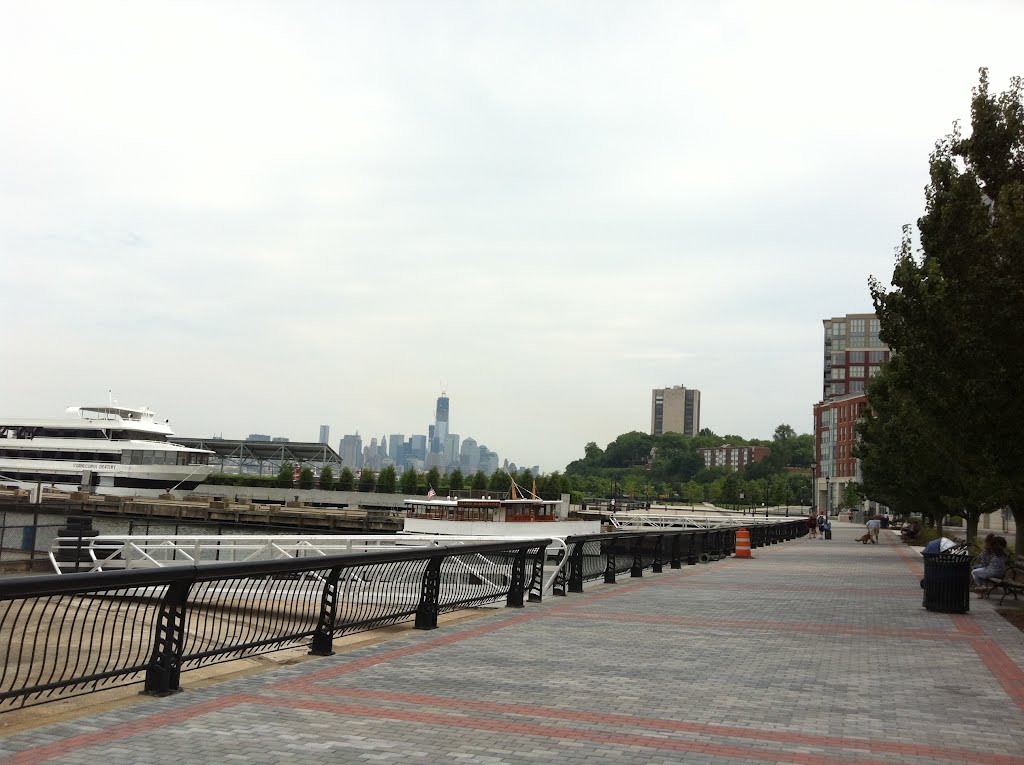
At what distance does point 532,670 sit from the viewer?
918 centimetres

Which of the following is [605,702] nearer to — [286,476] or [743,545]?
[743,545]

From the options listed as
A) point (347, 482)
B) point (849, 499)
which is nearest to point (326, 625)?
point (347, 482)

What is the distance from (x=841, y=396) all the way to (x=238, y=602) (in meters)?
133

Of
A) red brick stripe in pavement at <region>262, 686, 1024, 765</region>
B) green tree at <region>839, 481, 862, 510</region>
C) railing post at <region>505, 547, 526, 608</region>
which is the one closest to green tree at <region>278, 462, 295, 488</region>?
green tree at <region>839, 481, 862, 510</region>

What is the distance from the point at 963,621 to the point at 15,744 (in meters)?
13.3

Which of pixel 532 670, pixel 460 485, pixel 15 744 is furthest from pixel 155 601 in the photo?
pixel 460 485

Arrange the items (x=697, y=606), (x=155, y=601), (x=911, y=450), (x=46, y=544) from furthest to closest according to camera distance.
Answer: (x=46, y=544) → (x=911, y=450) → (x=697, y=606) → (x=155, y=601)

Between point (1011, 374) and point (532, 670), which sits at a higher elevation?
point (1011, 374)

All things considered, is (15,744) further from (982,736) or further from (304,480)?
(304,480)

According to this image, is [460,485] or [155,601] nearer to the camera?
[155,601]

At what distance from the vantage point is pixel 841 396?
132 meters

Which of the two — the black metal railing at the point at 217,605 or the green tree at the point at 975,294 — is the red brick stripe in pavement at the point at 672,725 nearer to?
the black metal railing at the point at 217,605

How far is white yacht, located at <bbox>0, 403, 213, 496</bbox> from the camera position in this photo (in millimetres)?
75562

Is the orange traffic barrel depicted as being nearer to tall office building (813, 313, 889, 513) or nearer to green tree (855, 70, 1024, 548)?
green tree (855, 70, 1024, 548)
